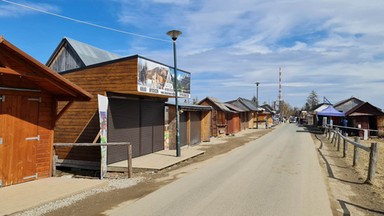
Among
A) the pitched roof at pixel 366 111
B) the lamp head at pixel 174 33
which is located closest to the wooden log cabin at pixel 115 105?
the lamp head at pixel 174 33

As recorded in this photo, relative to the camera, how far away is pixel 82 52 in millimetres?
18625

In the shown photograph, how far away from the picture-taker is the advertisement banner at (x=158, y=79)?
1183 cm

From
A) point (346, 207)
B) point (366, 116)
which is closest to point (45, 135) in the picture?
point (346, 207)

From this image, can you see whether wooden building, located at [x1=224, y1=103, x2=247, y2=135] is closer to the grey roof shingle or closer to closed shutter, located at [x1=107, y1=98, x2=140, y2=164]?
the grey roof shingle

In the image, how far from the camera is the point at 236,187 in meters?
8.27

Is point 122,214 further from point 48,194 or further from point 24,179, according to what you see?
point 24,179

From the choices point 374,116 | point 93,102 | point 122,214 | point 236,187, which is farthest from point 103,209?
point 374,116

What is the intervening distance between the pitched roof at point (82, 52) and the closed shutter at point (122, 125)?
5.95 meters

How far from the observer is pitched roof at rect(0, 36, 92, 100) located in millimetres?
7234

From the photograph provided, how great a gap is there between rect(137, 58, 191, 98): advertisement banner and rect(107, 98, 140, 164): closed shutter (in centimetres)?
150

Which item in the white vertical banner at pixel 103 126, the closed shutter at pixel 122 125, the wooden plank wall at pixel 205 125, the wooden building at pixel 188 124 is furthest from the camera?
the wooden plank wall at pixel 205 125

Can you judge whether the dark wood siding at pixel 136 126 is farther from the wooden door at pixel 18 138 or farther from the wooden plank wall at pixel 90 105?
the wooden door at pixel 18 138

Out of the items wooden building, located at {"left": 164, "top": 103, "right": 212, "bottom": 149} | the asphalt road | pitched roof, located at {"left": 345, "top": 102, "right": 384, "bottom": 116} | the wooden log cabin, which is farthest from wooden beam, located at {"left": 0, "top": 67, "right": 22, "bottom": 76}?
pitched roof, located at {"left": 345, "top": 102, "right": 384, "bottom": 116}

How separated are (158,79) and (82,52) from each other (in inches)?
311
